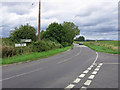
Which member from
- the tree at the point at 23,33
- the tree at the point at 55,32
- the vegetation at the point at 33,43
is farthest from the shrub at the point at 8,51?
the tree at the point at 55,32

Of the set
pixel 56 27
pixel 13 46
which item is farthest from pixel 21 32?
pixel 13 46

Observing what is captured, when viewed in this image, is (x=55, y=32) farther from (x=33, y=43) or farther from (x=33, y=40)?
(x=33, y=43)

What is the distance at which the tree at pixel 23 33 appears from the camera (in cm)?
3120

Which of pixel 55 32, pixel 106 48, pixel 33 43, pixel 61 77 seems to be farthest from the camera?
pixel 55 32

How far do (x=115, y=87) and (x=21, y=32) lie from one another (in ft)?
97.1

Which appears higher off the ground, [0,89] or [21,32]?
[21,32]

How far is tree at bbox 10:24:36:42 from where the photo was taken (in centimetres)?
3120

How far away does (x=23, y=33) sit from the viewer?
31234 mm

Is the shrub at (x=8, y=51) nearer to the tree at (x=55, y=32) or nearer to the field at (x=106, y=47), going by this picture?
the field at (x=106, y=47)

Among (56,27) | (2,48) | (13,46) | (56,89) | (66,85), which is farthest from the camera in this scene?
(56,27)

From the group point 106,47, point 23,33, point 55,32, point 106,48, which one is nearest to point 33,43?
point 23,33

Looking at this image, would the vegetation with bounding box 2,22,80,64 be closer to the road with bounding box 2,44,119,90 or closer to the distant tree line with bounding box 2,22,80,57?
the distant tree line with bounding box 2,22,80,57

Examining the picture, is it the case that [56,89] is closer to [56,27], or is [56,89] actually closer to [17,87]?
[17,87]

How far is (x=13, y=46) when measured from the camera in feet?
51.2
